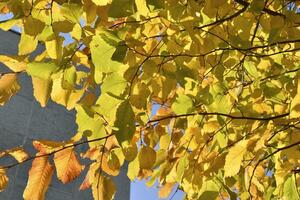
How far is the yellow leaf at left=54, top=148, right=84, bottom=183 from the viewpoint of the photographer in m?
1.02

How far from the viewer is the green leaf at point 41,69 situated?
88 cm

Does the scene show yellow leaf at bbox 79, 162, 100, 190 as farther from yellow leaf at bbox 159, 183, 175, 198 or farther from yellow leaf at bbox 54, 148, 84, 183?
yellow leaf at bbox 159, 183, 175, 198

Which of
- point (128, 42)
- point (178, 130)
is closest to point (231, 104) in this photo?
point (178, 130)

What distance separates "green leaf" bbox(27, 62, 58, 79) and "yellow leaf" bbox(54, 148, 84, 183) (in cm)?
20

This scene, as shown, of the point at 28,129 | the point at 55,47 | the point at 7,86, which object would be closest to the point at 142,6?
the point at 55,47

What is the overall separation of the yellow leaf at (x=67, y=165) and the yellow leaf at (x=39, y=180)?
0.02 meters

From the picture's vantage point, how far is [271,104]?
1451mm

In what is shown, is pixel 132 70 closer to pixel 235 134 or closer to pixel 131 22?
pixel 131 22

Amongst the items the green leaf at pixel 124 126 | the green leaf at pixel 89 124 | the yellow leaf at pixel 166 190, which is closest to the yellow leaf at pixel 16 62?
the green leaf at pixel 89 124

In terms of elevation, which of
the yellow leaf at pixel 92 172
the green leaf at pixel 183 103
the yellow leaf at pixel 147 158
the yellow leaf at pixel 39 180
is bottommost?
the yellow leaf at pixel 39 180

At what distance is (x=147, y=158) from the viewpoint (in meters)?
1.08

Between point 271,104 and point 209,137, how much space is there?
0.28m

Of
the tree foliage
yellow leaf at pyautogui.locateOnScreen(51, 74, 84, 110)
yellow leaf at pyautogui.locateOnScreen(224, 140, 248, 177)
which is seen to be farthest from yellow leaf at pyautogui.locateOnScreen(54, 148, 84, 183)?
yellow leaf at pyautogui.locateOnScreen(224, 140, 248, 177)

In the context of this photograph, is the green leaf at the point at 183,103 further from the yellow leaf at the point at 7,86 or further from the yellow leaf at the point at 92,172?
the yellow leaf at the point at 7,86
